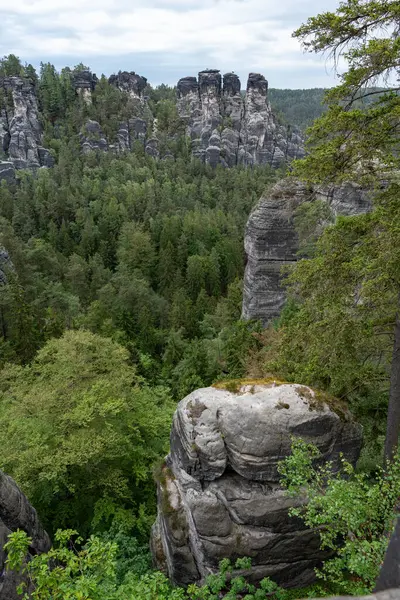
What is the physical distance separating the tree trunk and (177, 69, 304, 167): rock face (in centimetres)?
Result: 10207

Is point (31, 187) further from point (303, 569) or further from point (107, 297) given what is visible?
point (303, 569)

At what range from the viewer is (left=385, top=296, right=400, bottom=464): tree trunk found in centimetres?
863

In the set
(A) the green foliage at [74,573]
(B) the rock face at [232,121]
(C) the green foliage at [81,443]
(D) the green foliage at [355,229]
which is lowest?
(C) the green foliage at [81,443]

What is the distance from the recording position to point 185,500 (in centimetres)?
992

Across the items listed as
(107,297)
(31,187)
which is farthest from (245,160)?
→ (107,297)

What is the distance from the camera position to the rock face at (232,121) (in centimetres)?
10875

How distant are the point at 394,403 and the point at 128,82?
131853 millimetres

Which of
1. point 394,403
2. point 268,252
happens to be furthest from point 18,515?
point 268,252

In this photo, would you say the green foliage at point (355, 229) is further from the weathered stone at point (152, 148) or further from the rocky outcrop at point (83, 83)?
the rocky outcrop at point (83, 83)

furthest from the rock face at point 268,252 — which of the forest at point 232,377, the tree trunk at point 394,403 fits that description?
the tree trunk at point 394,403

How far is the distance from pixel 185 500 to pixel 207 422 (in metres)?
2.06

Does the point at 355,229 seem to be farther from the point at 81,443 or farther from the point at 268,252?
the point at 268,252

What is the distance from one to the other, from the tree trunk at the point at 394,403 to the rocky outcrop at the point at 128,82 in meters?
128

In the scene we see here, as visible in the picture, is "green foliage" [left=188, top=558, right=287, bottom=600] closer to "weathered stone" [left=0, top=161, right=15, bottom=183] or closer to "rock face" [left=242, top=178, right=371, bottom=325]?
"rock face" [left=242, top=178, right=371, bottom=325]
